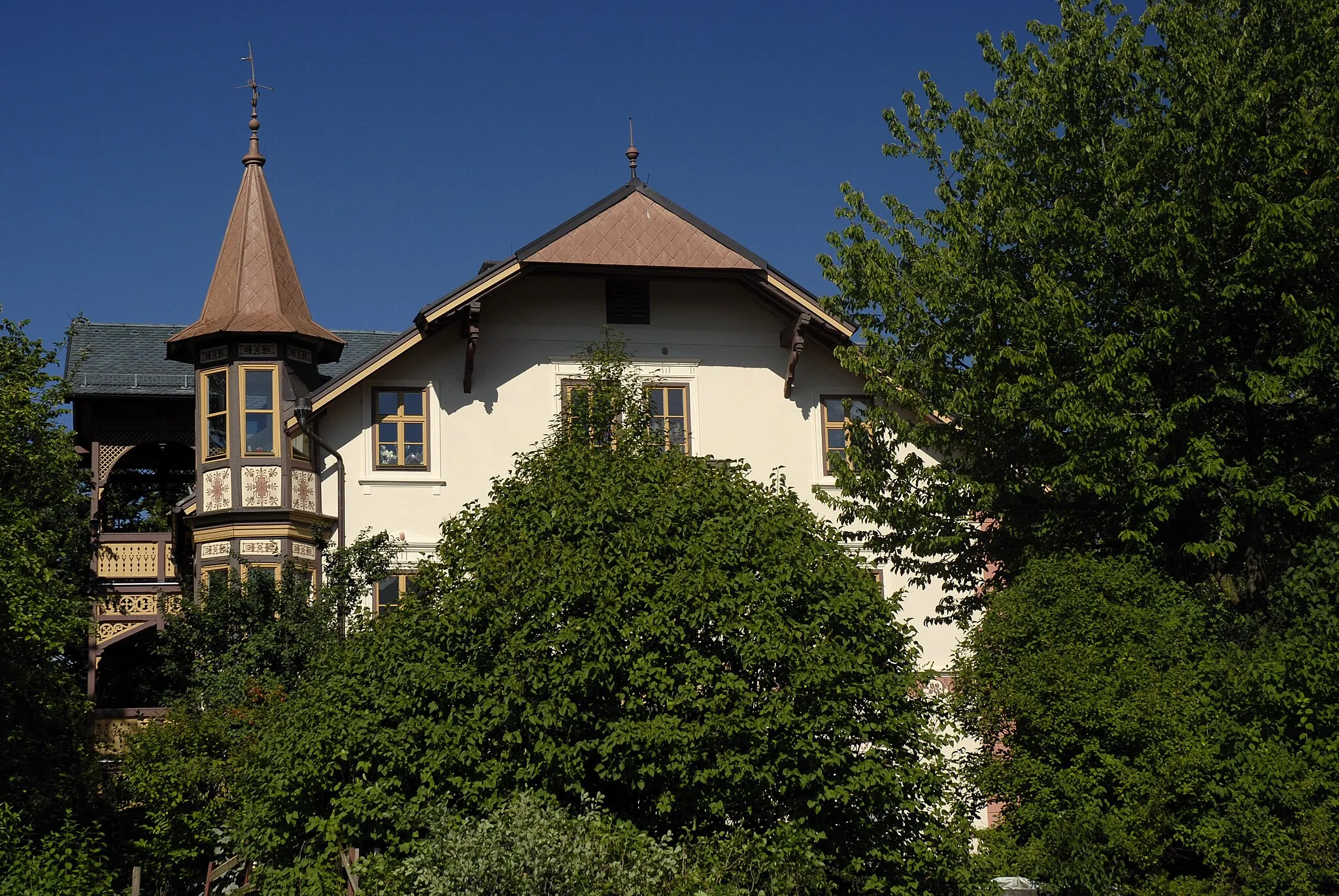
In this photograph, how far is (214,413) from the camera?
27.0 metres

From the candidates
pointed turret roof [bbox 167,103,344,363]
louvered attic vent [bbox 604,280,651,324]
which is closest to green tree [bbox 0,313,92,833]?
pointed turret roof [bbox 167,103,344,363]

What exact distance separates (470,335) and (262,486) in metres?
4.27

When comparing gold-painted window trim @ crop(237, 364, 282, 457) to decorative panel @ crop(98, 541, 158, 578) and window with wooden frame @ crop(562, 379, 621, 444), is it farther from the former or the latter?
window with wooden frame @ crop(562, 379, 621, 444)

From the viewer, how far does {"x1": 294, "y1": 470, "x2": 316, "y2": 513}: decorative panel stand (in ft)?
86.5

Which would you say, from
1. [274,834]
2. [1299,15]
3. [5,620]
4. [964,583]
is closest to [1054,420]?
[964,583]

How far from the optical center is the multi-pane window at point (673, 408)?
91.3 ft

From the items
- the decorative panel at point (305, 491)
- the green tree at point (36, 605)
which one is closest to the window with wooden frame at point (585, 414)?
the decorative panel at point (305, 491)

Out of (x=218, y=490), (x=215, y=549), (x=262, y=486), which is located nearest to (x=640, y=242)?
(x=262, y=486)

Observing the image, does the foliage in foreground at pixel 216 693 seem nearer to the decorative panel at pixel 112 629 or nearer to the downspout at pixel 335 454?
the downspout at pixel 335 454

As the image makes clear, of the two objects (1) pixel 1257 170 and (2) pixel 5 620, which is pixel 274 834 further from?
(1) pixel 1257 170

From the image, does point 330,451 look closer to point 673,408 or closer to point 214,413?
point 214,413

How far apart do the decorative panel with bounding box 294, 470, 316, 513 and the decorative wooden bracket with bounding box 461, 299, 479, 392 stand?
3042mm

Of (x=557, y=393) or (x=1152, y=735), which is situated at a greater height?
(x=557, y=393)

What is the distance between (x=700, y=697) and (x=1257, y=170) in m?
12.1
